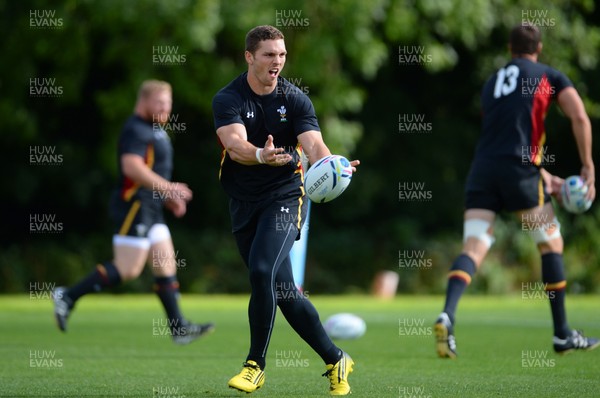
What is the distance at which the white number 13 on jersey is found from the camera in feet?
29.1

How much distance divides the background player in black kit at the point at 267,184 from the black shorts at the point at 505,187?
8.57ft

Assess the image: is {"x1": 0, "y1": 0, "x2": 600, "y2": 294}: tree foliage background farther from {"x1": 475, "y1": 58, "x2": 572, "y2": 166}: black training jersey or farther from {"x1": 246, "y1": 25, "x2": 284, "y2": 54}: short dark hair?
{"x1": 246, "y1": 25, "x2": 284, "y2": 54}: short dark hair

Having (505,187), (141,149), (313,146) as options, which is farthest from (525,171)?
(141,149)

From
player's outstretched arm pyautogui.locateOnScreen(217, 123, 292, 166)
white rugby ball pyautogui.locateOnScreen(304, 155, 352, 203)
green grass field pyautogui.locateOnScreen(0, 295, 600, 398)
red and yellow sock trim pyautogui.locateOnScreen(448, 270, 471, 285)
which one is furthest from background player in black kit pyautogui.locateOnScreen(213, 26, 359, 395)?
red and yellow sock trim pyautogui.locateOnScreen(448, 270, 471, 285)

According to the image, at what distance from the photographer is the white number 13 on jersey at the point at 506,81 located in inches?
349

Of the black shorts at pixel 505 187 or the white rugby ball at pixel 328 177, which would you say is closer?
the white rugby ball at pixel 328 177

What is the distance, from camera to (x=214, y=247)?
81.3 ft

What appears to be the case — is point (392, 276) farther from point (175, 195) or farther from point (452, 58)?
point (175, 195)

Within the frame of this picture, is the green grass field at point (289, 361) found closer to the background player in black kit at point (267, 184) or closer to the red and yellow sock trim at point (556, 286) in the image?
the background player in black kit at point (267, 184)

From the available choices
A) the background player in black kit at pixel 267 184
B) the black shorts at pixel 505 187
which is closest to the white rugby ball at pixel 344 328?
the black shorts at pixel 505 187

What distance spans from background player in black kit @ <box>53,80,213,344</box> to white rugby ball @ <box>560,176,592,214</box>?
3679 millimetres

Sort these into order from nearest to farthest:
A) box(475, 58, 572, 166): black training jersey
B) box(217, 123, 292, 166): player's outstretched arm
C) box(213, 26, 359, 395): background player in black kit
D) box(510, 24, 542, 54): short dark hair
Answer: box(217, 123, 292, 166): player's outstretched arm
box(213, 26, 359, 395): background player in black kit
box(475, 58, 572, 166): black training jersey
box(510, 24, 542, 54): short dark hair

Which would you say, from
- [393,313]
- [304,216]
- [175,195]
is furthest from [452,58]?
[304,216]

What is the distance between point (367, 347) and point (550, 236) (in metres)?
1.99
